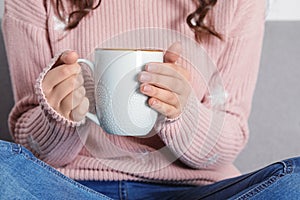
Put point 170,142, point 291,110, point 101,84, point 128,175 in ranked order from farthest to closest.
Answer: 1. point 291,110
2. point 128,175
3. point 170,142
4. point 101,84

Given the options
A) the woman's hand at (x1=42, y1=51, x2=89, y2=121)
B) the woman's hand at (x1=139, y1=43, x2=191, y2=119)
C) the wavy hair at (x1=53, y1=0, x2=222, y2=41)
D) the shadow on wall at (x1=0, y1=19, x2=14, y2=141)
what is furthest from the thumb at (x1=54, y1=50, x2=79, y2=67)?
the shadow on wall at (x1=0, y1=19, x2=14, y2=141)

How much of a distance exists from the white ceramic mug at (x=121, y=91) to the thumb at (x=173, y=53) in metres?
0.03

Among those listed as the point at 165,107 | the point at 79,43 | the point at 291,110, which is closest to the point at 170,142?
the point at 165,107

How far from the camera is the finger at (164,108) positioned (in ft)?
1.93

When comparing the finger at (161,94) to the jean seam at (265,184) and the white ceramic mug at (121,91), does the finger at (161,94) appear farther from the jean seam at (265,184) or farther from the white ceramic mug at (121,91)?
the jean seam at (265,184)

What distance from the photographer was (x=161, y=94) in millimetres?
593

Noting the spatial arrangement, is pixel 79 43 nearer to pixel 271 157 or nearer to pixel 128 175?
pixel 128 175

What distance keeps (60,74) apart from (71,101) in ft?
0.12

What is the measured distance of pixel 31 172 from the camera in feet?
2.15

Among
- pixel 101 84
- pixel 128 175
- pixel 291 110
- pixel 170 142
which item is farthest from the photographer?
pixel 291 110

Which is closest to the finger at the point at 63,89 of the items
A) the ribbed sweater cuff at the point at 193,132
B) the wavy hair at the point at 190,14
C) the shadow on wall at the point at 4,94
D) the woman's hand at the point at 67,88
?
the woman's hand at the point at 67,88

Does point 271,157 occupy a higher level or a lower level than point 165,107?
lower

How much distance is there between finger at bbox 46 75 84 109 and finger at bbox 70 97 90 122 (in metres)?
0.02

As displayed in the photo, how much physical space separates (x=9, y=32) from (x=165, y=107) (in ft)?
1.27
